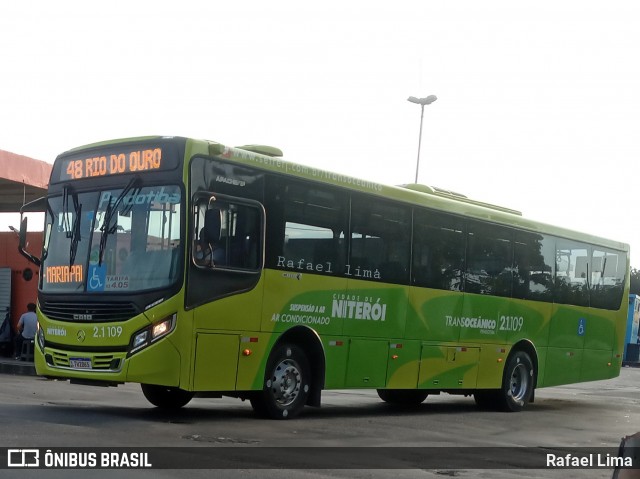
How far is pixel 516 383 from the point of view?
19281mm

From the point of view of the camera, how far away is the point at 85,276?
1292 cm

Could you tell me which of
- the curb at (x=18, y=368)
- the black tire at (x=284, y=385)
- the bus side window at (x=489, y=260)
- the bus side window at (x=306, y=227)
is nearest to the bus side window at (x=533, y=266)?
the bus side window at (x=489, y=260)

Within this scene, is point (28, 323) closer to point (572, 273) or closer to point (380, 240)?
point (380, 240)

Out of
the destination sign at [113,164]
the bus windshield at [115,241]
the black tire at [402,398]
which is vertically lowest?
the black tire at [402,398]

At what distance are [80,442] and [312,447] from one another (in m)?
2.44

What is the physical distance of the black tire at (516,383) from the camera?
18844 mm

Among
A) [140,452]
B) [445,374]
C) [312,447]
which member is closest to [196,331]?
[312,447]

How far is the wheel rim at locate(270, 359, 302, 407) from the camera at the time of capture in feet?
45.0

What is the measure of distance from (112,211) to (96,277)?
837mm

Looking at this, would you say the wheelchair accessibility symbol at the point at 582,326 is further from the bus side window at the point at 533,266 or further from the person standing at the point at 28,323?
the person standing at the point at 28,323

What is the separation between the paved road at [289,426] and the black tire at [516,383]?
1.45ft

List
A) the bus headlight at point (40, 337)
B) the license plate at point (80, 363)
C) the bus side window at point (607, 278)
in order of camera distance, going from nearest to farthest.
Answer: the license plate at point (80, 363)
the bus headlight at point (40, 337)
the bus side window at point (607, 278)

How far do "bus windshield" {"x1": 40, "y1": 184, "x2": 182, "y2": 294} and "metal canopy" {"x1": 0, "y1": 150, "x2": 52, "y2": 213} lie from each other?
12426 mm

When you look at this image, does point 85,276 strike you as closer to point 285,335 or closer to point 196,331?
point 196,331
